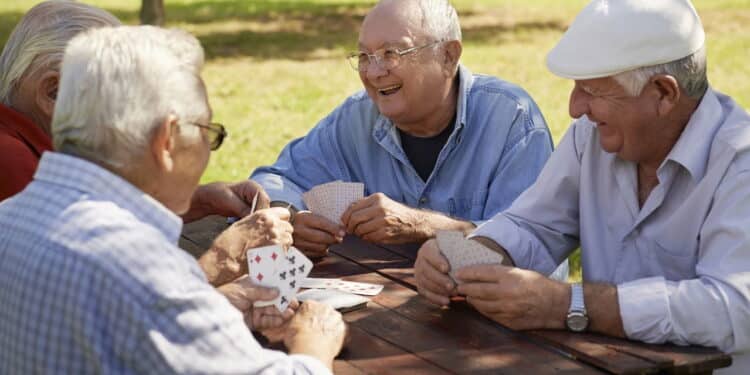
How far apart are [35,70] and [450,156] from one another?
1.62m

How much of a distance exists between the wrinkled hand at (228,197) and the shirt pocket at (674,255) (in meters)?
1.43

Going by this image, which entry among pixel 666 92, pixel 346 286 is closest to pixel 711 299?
pixel 666 92

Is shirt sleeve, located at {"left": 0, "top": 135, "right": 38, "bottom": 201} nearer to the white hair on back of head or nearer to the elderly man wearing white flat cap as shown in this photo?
the elderly man wearing white flat cap

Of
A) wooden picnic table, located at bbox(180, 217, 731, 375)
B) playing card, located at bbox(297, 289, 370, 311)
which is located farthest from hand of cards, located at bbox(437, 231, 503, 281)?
playing card, located at bbox(297, 289, 370, 311)

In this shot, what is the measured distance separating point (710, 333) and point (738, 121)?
64 centimetres

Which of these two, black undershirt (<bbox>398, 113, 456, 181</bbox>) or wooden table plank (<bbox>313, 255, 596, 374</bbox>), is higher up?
wooden table plank (<bbox>313, 255, 596, 374</bbox>)

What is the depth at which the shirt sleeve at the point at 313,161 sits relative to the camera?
4539 mm

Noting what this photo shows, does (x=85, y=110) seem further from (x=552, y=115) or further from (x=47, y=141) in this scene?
(x=552, y=115)

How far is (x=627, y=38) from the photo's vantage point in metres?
3.04

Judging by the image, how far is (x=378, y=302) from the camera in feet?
10.9

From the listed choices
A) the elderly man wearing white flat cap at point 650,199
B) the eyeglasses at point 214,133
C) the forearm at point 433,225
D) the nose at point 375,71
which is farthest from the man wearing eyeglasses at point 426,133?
the eyeglasses at point 214,133

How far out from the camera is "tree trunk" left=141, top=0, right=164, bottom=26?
14.5m

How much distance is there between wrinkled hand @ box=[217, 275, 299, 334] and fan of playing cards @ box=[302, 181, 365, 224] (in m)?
0.97

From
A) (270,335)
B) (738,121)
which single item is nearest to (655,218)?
(738,121)
